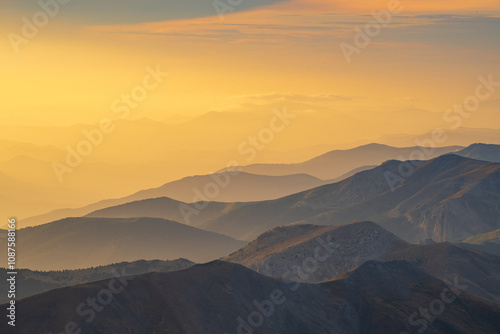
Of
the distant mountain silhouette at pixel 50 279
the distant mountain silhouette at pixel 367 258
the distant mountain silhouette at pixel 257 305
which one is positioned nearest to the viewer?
the distant mountain silhouette at pixel 257 305

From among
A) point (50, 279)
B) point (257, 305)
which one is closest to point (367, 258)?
point (257, 305)

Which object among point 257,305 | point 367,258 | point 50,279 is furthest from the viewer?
point 50,279

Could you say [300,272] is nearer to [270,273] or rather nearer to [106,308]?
[270,273]

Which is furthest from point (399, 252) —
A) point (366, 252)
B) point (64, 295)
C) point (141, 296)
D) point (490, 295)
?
point (64, 295)

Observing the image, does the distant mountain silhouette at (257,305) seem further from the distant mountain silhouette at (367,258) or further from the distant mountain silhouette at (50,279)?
the distant mountain silhouette at (50,279)

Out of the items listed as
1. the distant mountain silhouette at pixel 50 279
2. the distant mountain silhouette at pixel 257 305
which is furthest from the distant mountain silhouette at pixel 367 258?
the distant mountain silhouette at pixel 50 279

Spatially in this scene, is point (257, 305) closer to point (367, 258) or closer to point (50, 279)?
point (367, 258)

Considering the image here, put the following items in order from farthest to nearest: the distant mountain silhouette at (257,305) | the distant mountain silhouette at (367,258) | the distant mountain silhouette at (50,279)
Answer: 1. the distant mountain silhouette at (50,279)
2. the distant mountain silhouette at (367,258)
3. the distant mountain silhouette at (257,305)

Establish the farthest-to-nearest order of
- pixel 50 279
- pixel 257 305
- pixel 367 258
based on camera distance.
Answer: pixel 50 279
pixel 367 258
pixel 257 305
